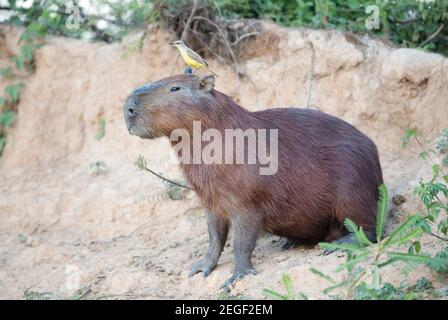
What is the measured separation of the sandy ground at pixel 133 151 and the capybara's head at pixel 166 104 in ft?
4.22

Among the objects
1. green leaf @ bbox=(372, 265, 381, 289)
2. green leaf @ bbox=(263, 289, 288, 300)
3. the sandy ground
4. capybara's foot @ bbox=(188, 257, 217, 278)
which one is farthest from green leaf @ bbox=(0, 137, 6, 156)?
green leaf @ bbox=(372, 265, 381, 289)

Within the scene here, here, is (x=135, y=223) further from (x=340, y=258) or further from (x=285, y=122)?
(x=340, y=258)

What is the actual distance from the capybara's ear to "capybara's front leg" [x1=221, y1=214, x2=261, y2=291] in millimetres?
1024

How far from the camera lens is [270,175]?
588cm

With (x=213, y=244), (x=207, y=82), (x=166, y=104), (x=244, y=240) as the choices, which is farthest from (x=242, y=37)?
(x=244, y=240)

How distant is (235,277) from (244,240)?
11.6 inches

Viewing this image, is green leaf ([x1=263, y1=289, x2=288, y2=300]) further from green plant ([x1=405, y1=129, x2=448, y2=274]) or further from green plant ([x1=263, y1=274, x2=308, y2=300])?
green plant ([x1=405, y1=129, x2=448, y2=274])

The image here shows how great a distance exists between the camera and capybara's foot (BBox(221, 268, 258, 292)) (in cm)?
569

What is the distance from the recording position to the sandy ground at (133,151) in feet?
21.0

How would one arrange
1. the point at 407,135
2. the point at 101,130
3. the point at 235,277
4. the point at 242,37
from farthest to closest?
1. the point at 101,130
2. the point at 242,37
3. the point at 407,135
4. the point at 235,277

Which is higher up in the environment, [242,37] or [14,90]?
[242,37]

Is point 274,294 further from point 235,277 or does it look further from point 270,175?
point 270,175
